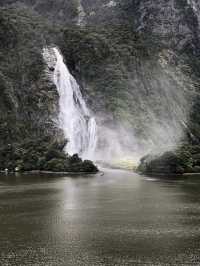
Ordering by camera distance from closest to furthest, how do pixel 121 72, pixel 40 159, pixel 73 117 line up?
pixel 40 159 < pixel 73 117 < pixel 121 72

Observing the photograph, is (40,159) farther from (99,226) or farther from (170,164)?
(99,226)

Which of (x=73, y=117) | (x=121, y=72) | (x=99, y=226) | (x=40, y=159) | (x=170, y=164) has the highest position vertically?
(x=121, y=72)

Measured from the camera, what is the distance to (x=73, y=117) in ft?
313

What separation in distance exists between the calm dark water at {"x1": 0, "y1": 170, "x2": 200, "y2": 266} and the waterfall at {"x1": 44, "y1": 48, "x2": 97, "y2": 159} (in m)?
45.1

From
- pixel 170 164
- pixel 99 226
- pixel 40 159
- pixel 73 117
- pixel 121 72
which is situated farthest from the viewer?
pixel 121 72

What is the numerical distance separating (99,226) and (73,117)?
6852 centimetres

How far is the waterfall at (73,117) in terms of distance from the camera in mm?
90500

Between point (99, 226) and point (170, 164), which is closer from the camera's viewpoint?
point (99, 226)

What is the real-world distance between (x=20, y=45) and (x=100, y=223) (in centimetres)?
8526

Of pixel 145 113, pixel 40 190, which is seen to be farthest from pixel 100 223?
pixel 145 113

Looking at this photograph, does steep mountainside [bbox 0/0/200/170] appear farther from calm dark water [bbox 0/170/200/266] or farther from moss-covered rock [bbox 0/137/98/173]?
calm dark water [bbox 0/170/200/266]

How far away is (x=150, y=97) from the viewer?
113m

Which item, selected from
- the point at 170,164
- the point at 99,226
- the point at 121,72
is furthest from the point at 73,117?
the point at 99,226

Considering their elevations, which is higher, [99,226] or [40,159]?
[40,159]
